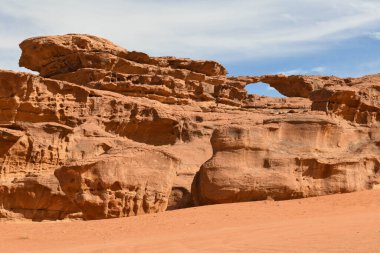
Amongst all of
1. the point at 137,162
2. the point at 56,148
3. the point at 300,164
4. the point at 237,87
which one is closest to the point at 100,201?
the point at 137,162

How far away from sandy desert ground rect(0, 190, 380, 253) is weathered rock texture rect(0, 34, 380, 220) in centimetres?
69

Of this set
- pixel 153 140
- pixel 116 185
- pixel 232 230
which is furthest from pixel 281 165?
pixel 153 140

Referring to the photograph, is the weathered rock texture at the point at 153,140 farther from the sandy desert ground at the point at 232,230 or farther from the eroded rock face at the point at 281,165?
the sandy desert ground at the point at 232,230

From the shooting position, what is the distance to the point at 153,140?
24.1 m

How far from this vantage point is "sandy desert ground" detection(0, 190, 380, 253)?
857 centimetres

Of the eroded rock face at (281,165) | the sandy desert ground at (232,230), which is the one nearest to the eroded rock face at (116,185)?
the sandy desert ground at (232,230)

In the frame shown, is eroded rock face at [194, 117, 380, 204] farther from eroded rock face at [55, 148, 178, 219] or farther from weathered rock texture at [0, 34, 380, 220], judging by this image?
eroded rock face at [55, 148, 178, 219]

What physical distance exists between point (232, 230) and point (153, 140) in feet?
46.1

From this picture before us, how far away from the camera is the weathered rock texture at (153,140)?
13.2 meters

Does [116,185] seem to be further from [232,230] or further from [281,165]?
[281,165]

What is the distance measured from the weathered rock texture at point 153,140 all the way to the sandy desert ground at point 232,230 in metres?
0.69

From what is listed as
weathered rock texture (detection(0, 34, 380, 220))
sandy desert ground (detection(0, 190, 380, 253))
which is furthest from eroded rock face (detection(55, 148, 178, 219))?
sandy desert ground (detection(0, 190, 380, 253))

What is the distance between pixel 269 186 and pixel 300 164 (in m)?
1.01

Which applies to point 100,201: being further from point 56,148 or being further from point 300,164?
point 56,148
